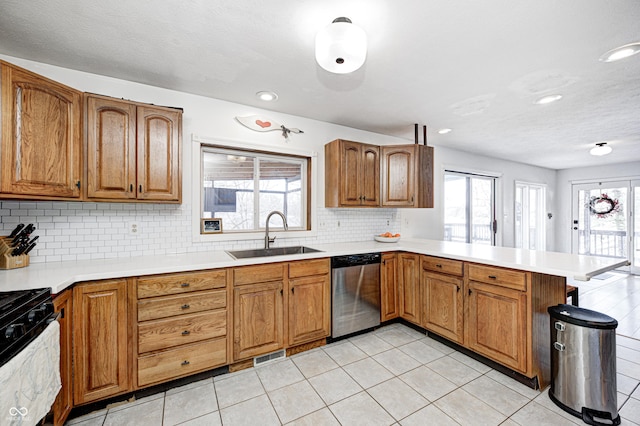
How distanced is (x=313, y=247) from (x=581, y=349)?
2.31 m

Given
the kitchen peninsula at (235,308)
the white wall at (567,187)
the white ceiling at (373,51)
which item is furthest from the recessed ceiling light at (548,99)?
the white wall at (567,187)

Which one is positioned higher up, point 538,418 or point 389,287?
point 389,287

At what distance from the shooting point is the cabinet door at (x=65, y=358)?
1.58 m

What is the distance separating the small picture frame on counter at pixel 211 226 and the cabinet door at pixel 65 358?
3.80ft

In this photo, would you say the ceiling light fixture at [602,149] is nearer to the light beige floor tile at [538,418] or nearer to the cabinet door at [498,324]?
the cabinet door at [498,324]

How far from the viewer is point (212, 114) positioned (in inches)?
109

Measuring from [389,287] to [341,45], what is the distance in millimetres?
2446

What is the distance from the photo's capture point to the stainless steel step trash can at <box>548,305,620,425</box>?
172cm

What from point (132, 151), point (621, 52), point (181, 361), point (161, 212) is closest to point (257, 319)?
point (181, 361)

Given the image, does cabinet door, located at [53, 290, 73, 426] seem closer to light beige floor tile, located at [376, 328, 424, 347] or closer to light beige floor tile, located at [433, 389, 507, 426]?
light beige floor tile, located at [433, 389, 507, 426]

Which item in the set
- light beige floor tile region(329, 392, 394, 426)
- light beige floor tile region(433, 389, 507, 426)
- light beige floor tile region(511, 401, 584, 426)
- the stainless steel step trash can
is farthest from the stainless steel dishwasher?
the stainless steel step trash can

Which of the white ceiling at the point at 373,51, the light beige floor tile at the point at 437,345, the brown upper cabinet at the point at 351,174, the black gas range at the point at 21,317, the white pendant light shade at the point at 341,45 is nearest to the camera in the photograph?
the black gas range at the point at 21,317

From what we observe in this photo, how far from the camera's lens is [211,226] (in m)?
2.78

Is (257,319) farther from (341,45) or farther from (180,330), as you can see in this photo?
(341,45)
